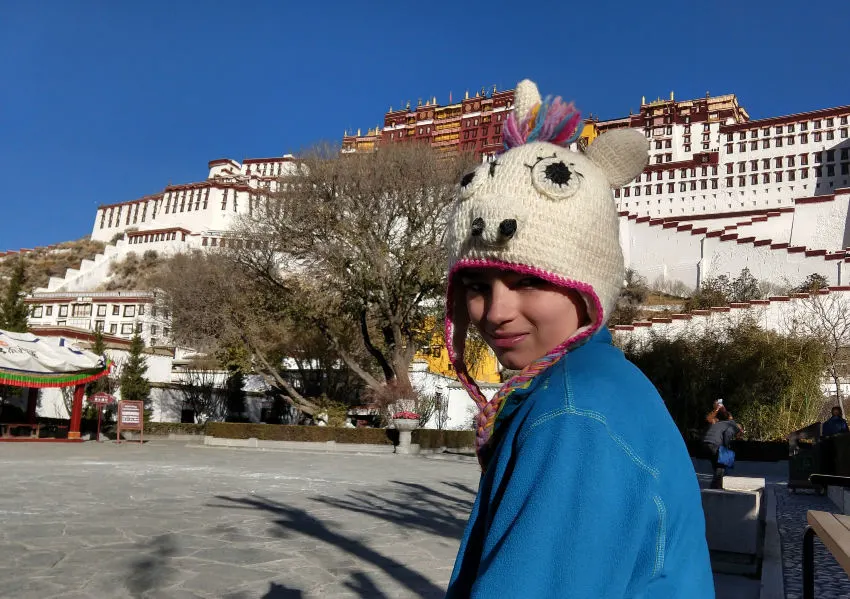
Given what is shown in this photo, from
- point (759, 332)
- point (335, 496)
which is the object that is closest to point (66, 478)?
point (335, 496)

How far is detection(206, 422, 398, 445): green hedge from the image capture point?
20750 millimetres

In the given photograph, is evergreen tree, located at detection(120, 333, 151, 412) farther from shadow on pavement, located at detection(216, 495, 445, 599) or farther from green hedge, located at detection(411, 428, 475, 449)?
shadow on pavement, located at detection(216, 495, 445, 599)

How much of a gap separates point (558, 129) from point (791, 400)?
22788 millimetres

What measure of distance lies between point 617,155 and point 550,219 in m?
0.32

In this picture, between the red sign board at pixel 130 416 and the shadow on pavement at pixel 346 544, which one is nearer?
the shadow on pavement at pixel 346 544

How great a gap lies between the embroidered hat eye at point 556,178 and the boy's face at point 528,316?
172mm

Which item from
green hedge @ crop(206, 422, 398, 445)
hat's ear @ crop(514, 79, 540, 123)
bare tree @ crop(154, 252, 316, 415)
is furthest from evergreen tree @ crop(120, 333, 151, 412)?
hat's ear @ crop(514, 79, 540, 123)

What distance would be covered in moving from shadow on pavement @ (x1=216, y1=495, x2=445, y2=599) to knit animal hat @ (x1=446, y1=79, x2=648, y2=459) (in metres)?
3.62

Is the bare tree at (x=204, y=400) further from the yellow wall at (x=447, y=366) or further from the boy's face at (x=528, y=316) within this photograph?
the boy's face at (x=528, y=316)

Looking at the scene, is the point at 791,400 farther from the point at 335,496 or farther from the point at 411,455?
the point at 335,496

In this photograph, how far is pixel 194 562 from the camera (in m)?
5.04

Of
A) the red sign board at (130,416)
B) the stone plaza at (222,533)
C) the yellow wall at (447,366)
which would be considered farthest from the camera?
the yellow wall at (447,366)

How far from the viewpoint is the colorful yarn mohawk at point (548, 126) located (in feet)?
4.91

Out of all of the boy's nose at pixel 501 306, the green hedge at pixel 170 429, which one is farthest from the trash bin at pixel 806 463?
the green hedge at pixel 170 429
